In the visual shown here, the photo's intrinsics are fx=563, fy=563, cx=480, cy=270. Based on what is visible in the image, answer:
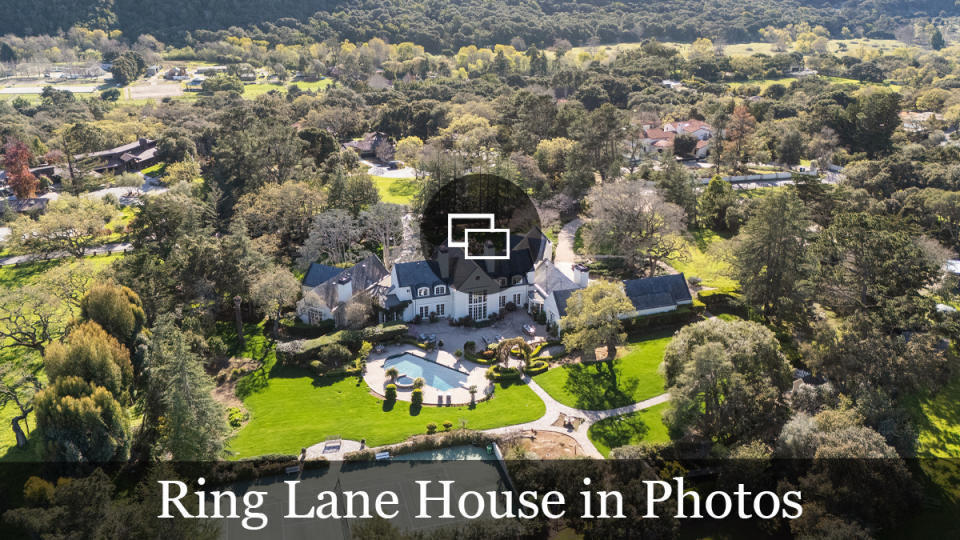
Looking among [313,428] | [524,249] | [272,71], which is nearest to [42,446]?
[313,428]

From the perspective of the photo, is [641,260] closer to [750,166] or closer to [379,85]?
[750,166]

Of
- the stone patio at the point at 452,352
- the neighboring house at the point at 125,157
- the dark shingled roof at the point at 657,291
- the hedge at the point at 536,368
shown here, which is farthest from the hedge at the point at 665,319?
the neighboring house at the point at 125,157

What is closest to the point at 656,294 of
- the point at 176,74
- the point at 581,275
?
the point at 581,275

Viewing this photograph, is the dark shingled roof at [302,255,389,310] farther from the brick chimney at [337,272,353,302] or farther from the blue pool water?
the blue pool water

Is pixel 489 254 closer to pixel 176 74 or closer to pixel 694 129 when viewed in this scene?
pixel 694 129

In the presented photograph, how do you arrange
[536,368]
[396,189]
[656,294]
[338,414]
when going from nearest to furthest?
1. [338,414]
2. [536,368]
3. [656,294]
4. [396,189]
